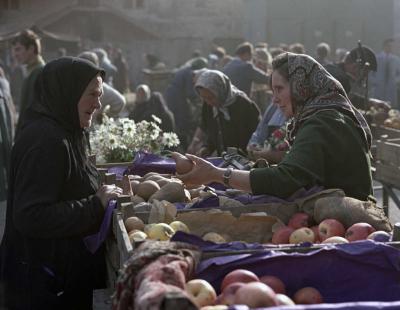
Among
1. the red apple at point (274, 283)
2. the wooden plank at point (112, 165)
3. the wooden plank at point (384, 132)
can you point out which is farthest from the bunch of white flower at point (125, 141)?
the red apple at point (274, 283)

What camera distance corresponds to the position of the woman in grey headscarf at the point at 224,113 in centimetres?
737

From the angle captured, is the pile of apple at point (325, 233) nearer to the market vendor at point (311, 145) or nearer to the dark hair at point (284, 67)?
the market vendor at point (311, 145)

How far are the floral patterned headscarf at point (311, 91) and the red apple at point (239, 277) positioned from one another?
1263mm

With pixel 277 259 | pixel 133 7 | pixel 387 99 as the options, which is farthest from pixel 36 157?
pixel 133 7

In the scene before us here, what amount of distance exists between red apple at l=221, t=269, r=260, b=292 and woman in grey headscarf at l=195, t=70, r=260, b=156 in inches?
182

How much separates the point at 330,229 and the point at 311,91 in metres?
0.78

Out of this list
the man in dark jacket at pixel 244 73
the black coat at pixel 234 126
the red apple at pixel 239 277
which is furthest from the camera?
the man in dark jacket at pixel 244 73

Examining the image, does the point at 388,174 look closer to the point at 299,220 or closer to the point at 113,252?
the point at 299,220

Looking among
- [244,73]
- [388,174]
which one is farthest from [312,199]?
[244,73]

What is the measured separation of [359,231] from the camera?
11.1 ft

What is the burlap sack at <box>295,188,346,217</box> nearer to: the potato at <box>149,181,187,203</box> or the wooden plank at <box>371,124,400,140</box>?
the potato at <box>149,181,187,203</box>

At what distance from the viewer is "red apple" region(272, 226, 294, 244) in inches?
137

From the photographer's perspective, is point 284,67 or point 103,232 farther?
point 284,67

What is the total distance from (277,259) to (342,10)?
38.0 m
